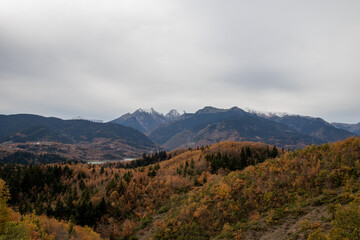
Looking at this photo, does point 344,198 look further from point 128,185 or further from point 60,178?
point 60,178

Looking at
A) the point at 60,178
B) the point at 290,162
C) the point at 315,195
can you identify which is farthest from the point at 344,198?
the point at 60,178

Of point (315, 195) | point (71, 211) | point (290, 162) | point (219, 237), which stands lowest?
point (71, 211)

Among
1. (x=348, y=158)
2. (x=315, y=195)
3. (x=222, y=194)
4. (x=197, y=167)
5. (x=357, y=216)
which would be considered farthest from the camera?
(x=197, y=167)

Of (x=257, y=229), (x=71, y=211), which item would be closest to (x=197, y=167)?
(x=71, y=211)

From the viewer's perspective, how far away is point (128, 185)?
39062 mm

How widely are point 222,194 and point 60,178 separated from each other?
46.5m

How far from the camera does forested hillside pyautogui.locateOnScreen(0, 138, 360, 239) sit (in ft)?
45.9

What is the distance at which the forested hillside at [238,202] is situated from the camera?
13984mm

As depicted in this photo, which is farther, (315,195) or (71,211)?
(71,211)

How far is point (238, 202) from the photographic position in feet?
69.8

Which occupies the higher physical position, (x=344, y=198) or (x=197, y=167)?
(x=344, y=198)

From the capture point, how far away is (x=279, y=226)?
14.9m

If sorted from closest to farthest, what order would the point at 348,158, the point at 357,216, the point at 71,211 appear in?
the point at 357,216
the point at 348,158
the point at 71,211

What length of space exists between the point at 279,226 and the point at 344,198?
17.8ft
